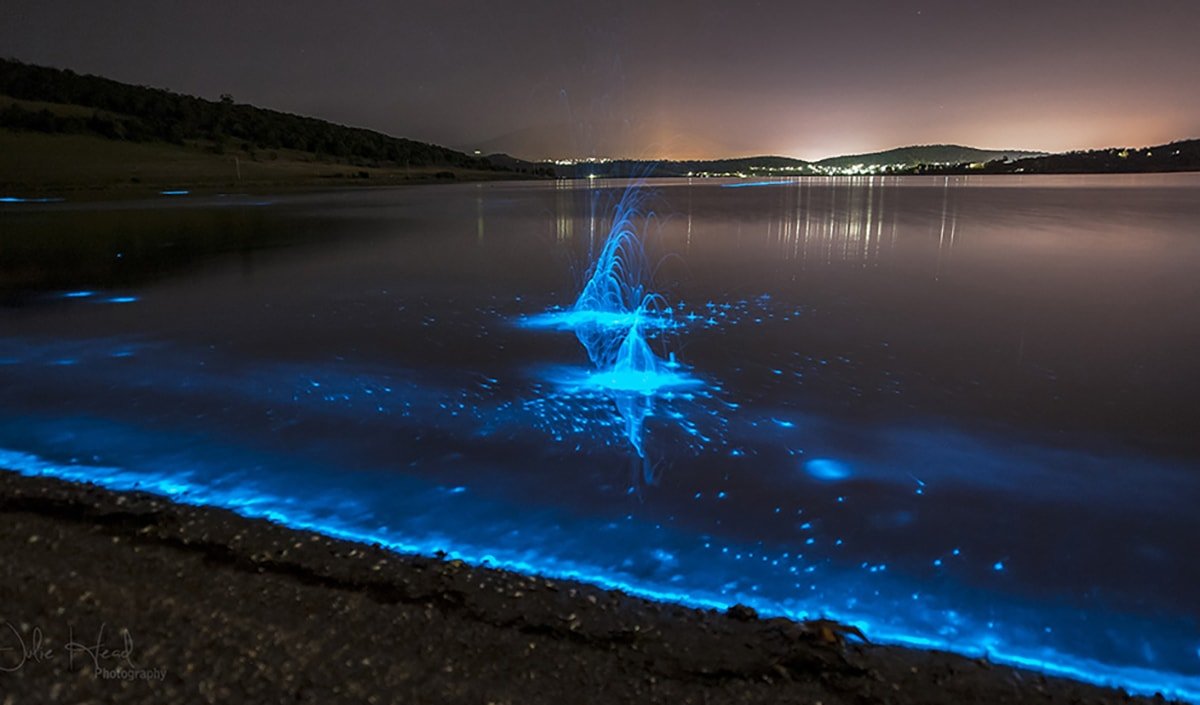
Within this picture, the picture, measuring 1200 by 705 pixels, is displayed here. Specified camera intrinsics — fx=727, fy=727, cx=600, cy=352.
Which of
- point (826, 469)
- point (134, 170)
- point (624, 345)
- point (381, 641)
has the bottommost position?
point (826, 469)

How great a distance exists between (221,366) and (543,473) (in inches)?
176

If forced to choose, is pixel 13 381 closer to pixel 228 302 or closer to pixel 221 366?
pixel 221 366

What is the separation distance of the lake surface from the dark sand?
1.11 feet

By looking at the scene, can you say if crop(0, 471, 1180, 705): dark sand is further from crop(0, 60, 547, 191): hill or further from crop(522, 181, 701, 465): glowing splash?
crop(0, 60, 547, 191): hill

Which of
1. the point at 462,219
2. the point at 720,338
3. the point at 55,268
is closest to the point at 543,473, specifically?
the point at 720,338

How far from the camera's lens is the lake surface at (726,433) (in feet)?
11.8

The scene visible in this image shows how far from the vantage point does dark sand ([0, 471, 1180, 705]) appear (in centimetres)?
240

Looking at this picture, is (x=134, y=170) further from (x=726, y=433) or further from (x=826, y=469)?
(x=826, y=469)

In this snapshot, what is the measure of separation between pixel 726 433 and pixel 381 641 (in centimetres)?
351

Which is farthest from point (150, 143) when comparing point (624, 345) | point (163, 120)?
point (624, 345)

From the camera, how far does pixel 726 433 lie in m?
5.68
